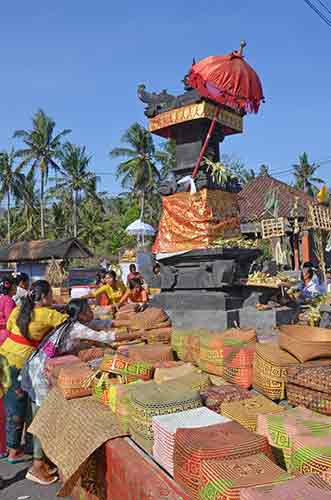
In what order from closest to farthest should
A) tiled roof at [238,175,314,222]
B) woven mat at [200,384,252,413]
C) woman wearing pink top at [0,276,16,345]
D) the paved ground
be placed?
woven mat at [200,384,252,413] < the paved ground < woman wearing pink top at [0,276,16,345] < tiled roof at [238,175,314,222]

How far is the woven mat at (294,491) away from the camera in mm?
1721

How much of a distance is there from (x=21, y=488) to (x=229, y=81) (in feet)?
19.8

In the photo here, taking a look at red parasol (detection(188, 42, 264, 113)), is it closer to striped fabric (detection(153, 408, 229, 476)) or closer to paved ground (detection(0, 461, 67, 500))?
striped fabric (detection(153, 408, 229, 476))

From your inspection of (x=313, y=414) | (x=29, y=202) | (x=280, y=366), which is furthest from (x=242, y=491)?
(x=29, y=202)

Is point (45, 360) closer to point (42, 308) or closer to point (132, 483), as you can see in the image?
point (42, 308)

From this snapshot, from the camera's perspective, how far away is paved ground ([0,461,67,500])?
3.58m

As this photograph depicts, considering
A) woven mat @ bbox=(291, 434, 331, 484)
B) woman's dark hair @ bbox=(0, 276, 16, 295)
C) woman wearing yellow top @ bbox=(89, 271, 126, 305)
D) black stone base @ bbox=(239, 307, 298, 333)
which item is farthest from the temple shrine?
woven mat @ bbox=(291, 434, 331, 484)

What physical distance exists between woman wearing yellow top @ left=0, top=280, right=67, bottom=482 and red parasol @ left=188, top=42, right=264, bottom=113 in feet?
15.0

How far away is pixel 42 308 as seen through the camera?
4.07 m

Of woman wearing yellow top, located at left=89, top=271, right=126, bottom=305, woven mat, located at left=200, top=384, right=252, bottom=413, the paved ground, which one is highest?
woman wearing yellow top, located at left=89, top=271, right=126, bottom=305

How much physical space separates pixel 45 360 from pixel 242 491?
2621 millimetres

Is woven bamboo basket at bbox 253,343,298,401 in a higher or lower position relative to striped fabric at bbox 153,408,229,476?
higher

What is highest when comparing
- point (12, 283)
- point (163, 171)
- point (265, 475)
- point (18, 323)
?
point (163, 171)

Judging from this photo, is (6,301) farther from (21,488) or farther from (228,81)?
(228,81)
